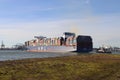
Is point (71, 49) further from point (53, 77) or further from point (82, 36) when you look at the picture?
point (53, 77)

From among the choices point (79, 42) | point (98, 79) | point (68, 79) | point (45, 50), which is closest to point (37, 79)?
point (68, 79)

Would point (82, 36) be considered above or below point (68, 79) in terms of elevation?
above

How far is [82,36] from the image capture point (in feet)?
552

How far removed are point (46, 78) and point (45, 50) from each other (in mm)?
174949

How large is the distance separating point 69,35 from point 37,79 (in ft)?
534

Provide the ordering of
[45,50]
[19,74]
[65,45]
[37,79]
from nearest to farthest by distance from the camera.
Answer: [37,79]
[19,74]
[65,45]
[45,50]

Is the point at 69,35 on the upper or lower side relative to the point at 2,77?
upper

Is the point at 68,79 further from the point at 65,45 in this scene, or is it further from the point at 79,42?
the point at 65,45

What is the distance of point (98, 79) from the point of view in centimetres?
2158

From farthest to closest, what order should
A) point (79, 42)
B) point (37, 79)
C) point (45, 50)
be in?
point (45, 50), point (79, 42), point (37, 79)

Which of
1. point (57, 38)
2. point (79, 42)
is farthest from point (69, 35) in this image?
point (79, 42)

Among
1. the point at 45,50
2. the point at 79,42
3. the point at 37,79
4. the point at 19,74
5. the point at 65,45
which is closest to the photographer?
the point at 37,79

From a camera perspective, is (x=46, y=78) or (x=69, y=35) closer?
(x=46, y=78)

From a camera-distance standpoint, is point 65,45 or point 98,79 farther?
point 65,45
